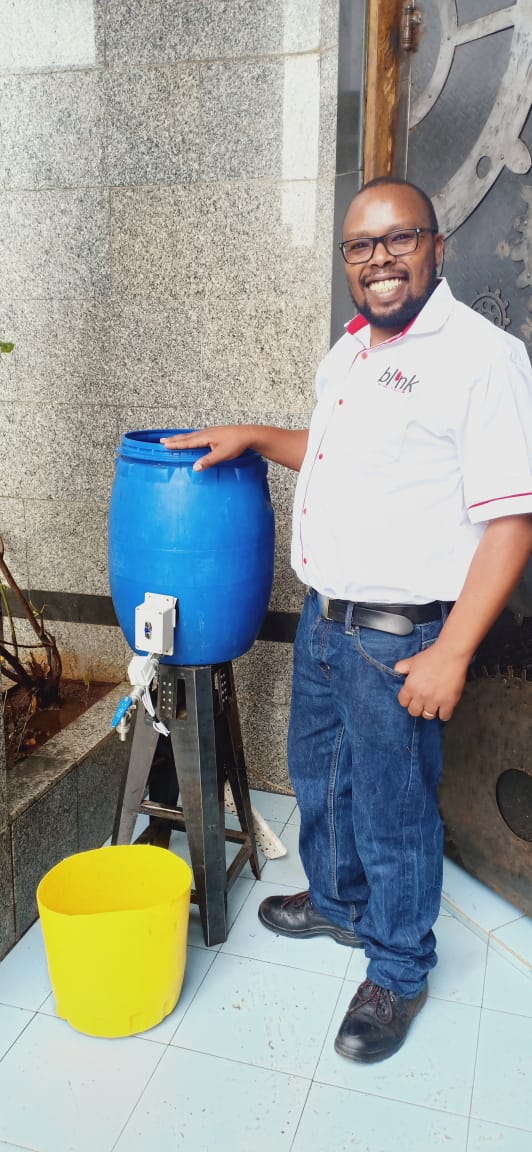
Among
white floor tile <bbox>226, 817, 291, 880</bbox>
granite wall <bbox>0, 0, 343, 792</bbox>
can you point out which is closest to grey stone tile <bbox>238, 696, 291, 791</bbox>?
granite wall <bbox>0, 0, 343, 792</bbox>

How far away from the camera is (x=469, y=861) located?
2.31m

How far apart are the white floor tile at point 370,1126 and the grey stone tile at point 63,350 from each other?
191 cm

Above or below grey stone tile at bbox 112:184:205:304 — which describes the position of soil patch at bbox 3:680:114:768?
below

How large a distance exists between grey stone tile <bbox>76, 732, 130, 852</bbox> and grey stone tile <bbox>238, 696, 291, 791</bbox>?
0.41 metres

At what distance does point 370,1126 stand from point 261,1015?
0.33 meters

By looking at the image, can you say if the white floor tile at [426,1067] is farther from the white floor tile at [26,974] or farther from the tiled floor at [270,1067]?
the white floor tile at [26,974]

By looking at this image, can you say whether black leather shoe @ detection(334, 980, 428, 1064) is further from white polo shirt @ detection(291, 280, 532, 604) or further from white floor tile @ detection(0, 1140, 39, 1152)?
white polo shirt @ detection(291, 280, 532, 604)

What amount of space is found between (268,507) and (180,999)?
107 centimetres

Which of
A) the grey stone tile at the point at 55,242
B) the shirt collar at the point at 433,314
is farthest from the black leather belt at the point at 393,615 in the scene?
the grey stone tile at the point at 55,242

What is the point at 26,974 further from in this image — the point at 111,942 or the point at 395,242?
the point at 395,242

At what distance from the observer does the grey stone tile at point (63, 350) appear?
2.60 metres

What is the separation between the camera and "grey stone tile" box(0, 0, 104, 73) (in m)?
2.41

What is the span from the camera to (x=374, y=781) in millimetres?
1721

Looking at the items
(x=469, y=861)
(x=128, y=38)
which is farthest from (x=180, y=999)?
(x=128, y=38)
